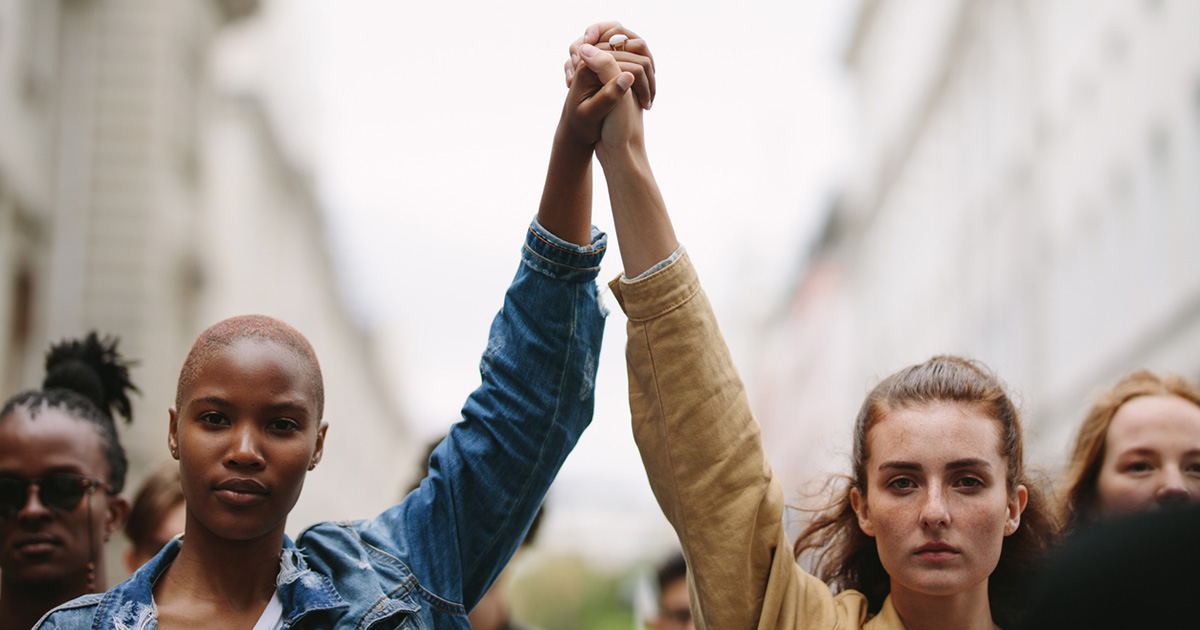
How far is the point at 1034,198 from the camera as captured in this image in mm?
22031

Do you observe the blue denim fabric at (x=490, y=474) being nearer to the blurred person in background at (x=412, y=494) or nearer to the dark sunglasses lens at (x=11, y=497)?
the blurred person in background at (x=412, y=494)

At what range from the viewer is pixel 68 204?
15.4 m

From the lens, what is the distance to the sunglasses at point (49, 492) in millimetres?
3135

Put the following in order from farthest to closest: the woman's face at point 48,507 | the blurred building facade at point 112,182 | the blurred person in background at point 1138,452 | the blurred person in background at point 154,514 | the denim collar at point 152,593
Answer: the blurred building facade at point 112,182, the blurred person in background at point 154,514, the blurred person in background at point 1138,452, the woman's face at point 48,507, the denim collar at point 152,593

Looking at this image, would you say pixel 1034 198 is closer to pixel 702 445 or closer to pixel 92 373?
pixel 92 373

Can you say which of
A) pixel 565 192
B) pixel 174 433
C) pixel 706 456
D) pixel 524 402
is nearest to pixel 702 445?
pixel 706 456

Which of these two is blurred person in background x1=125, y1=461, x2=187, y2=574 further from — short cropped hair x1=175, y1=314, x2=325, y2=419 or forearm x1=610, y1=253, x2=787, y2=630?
forearm x1=610, y1=253, x2=787, y2=630

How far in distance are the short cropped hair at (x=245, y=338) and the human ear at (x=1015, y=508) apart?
142cm

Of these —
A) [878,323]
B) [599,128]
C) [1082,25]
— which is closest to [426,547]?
[599,128]

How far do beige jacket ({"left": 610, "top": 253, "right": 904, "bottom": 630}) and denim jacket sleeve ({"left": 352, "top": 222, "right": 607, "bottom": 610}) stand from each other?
0.12m

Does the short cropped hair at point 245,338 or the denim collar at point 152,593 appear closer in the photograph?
the denim collar at point 152,593

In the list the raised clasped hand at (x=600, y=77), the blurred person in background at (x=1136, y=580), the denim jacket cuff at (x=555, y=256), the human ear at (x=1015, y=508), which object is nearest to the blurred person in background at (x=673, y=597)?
the human ear at (x=1015, y=508)

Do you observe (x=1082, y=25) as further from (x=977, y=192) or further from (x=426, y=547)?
(x=426, y=547)

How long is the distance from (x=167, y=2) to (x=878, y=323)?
26480mm
